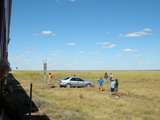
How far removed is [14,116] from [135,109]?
8.89 meters

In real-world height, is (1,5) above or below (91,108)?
above

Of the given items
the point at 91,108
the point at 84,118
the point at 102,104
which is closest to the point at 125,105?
the point at 102,104

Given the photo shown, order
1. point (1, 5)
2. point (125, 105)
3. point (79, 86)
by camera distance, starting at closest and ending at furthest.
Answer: point (1, 5) < point (125, 105) < point (79, 86)

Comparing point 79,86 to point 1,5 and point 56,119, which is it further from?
point 1,5

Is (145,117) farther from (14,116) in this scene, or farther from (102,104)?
(14,116)

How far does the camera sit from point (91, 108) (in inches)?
858

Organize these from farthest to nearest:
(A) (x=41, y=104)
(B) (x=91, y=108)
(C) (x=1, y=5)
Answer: (B) (x=91, y=108), (A) (x=41, y=104), (C) (x=1, y=5)

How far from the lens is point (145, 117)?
18.8 metres

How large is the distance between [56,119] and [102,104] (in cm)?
850

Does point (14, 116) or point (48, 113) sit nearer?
point (14, 116)

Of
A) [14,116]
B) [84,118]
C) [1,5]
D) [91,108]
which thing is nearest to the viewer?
[1,5]

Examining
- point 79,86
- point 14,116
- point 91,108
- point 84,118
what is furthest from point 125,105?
point 79,86

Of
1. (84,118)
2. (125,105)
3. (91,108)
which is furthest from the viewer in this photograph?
(125,105)

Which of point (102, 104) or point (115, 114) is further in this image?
point (102, 104)
